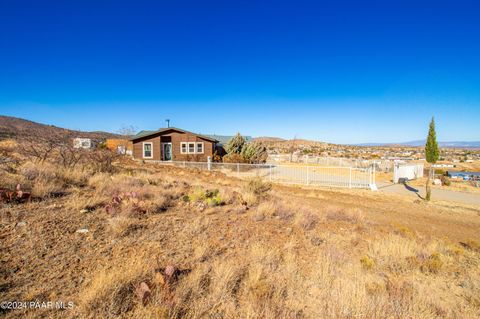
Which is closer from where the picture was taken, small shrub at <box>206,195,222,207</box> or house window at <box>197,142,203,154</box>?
small shrub at <box>206,195,222,207</box>

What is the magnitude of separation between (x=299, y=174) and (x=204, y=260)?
51.6 feet

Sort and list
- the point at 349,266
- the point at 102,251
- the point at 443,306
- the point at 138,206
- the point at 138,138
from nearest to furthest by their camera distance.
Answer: the point at 443,306
the point at 102,251
the point at 349,266
the point at 138,206
the point at 138,138

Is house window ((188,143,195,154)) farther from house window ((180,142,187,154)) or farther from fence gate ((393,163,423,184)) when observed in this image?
fence gate ((393,163,423,184))

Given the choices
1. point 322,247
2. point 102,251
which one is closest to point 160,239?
point 102,251

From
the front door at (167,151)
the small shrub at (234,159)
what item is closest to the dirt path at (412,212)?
the small shrub at (234,159)

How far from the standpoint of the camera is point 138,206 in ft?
19.9

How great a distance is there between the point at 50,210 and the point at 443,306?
7206 millimetres

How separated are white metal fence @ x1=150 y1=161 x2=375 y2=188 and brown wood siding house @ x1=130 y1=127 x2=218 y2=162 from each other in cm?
675

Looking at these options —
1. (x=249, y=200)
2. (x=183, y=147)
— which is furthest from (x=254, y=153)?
(x=249, y=200)

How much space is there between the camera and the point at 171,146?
27.7m

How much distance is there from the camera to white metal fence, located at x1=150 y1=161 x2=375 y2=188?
17038 millimetres

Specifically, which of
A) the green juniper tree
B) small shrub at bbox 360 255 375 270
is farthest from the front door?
small shrub at bbox 360 255 375 270

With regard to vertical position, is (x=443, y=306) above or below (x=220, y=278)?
below

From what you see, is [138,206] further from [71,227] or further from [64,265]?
[64,265]
